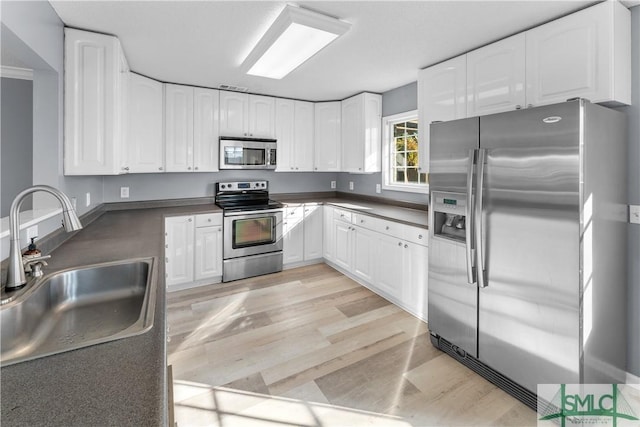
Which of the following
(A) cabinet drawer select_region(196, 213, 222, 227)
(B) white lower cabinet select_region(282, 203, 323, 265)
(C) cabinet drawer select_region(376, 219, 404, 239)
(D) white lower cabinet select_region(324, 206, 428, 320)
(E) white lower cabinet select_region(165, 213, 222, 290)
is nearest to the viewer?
(D) white lower cabinet select_region(324, 206, 428, 320)

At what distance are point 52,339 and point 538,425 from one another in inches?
92.1

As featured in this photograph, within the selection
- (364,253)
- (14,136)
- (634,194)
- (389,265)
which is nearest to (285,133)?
(364,253)

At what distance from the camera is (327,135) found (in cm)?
456

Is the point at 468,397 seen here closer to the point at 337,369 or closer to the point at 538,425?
the point at 538,425

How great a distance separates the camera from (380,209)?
12.0 ft

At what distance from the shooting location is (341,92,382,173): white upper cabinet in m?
4.04

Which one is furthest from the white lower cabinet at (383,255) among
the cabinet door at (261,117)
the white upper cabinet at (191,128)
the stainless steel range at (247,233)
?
the white upper cabinet at (191,128)

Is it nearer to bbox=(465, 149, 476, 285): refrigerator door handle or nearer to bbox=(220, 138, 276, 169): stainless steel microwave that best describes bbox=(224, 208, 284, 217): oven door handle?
bbox=(220, 138, 276, 169): stainless steel microwave

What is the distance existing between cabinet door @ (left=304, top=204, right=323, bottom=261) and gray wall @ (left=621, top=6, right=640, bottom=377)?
3129 millimetres

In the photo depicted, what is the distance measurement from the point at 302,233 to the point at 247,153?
50.9 inches

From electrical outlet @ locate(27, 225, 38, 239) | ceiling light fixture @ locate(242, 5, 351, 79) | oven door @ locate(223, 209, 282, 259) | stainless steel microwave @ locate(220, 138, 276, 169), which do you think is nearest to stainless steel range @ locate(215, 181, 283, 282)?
oven door @ locate(223, 209, 282, 259)

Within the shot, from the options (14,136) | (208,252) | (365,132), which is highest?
(365,132)

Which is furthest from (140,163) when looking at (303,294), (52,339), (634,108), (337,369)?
(634,108)

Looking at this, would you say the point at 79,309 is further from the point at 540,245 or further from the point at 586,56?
the point at 586,56
